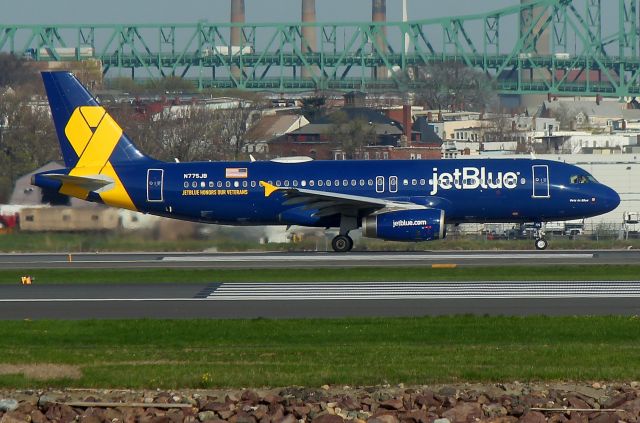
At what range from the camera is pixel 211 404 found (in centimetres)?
1770

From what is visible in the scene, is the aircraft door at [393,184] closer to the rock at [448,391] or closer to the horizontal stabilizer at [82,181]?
the horizontal stabilizer at [82,181]

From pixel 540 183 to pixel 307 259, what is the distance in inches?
316

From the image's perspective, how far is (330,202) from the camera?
43.0 m

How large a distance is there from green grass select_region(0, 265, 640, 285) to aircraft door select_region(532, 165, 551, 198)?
663cm

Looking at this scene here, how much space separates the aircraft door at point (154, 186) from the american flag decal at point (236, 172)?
2.19 m

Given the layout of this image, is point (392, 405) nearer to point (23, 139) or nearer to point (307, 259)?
point (307, 259)

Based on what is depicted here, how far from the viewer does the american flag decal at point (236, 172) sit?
44.0 metres

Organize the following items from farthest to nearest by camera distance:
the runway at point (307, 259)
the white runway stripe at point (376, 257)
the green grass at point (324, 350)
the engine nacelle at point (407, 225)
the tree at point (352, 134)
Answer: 1. the tree at point (352, 134)
2. the engine nacelle at point (407, 225)
3. the white runway stripe at point (376, 257)
4. the runway at point (307, 259)
5. the green grass at point (324, 350)

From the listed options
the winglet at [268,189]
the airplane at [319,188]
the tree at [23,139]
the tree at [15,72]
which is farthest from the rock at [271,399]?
the tree at [15,72]

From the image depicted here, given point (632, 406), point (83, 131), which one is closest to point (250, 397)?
point (632, 406)

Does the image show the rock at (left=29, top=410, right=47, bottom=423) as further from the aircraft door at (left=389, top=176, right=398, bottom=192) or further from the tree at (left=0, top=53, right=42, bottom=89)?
the tree at (left=0, top=53, right=42, bottom=89)

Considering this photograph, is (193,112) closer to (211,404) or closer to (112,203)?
(112,203)

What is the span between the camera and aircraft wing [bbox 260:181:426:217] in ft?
139

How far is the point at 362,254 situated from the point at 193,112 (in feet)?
172
